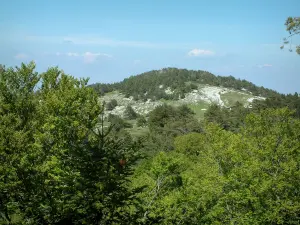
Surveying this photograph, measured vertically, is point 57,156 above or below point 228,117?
below

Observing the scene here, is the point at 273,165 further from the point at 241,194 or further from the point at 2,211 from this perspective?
the point at 2,211

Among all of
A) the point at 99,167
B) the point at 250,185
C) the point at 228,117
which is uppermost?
the point at 228,117

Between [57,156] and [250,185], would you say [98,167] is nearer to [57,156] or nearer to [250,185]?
[57,156]

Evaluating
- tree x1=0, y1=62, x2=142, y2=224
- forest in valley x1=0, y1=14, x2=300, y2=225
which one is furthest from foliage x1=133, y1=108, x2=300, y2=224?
tree x1=0, y1=62, x2=142, y2=224

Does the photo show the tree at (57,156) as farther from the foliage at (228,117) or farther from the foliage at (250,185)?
the foliage at (228,117)

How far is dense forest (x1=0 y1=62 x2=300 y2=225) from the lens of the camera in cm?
1088

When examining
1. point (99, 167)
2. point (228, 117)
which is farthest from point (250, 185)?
point (228, 117)

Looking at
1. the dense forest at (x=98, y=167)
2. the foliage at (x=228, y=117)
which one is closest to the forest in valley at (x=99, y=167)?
the dense forest at (x=98, y=167)

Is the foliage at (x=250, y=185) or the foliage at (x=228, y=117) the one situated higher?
the foliage at (x=228, y=117)

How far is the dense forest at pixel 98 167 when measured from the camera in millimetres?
10875

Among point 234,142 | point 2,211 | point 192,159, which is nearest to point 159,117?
point 192,159

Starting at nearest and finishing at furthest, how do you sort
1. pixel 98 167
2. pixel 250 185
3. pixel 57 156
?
pixel 98 167 → pixel 57 156 → pixel 250 185

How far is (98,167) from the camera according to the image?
420 inches

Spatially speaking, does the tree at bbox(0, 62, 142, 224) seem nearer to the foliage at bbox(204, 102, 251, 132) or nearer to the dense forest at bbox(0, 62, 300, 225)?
the dense forest at bbox(0, 62, 300, 225)
